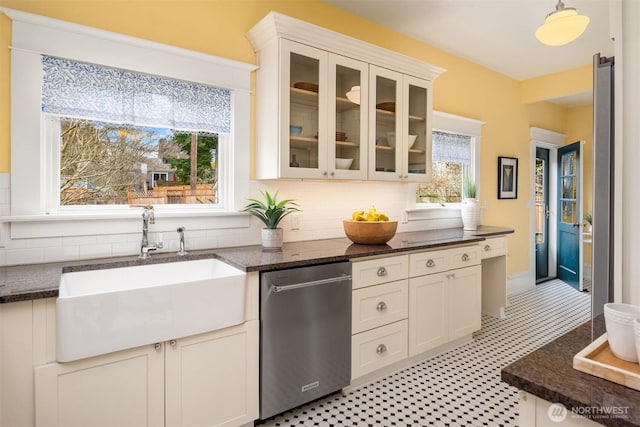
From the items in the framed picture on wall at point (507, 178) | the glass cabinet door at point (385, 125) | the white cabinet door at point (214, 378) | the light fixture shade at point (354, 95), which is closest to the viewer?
the white cabinet door at point (214, 378)

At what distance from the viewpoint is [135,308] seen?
1.60m

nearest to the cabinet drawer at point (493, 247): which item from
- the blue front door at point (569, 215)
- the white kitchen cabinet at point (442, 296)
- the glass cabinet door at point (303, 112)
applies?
the white kitchen cabinet at point (442, 296)

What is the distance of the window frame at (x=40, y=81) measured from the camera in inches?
74.0

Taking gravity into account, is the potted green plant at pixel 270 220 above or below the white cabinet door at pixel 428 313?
above

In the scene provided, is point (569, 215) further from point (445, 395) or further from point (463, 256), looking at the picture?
point (445, 395)

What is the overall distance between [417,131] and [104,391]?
287 centimetres

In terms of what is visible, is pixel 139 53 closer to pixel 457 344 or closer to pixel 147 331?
pixel 147 331

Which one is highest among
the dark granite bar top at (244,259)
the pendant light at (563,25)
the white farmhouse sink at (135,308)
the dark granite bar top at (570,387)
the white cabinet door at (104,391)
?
the pendant light at (563,25)

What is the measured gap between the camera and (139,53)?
2.20 meters

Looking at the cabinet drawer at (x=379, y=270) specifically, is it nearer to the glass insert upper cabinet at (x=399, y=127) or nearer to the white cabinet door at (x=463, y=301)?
the white cabinet door at (x=463, y=301)

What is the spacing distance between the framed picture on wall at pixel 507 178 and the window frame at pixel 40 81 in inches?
141

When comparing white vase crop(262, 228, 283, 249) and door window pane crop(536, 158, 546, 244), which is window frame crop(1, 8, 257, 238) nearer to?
white vase crop(262, 228, 283, 249)

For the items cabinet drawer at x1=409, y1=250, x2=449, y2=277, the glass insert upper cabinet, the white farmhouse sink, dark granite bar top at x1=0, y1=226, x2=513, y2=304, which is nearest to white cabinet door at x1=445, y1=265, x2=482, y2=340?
cabinet drawer at x1=409, y1=250, x2=449, y2=277

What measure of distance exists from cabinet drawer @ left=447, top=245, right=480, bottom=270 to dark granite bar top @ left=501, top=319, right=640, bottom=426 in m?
2.07
